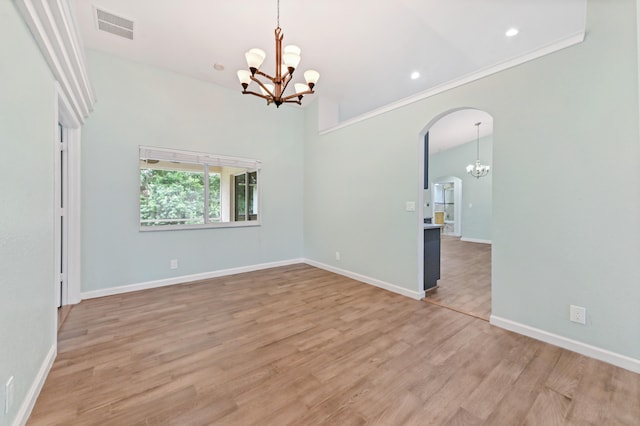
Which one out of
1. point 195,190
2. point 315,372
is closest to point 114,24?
point 195,190

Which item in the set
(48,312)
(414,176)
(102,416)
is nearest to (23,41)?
(48,312)

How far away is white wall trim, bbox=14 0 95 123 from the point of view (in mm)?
1421

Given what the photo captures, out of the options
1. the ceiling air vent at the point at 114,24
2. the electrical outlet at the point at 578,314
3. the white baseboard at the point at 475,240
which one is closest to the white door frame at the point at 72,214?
the ceiling air vent at the point at 114,24

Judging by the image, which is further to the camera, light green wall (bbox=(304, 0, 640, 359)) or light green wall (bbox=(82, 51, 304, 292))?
light green wall (bbox=(82, 51, 304, 292))

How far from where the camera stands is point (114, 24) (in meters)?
2.86

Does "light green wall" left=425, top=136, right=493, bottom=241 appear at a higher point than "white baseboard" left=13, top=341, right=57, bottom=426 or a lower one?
higher

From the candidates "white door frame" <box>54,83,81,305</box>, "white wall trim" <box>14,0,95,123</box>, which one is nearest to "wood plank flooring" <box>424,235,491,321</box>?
"white wall trim" <box>14,0,95,123</box>

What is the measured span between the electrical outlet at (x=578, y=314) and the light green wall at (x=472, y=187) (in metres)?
6.41

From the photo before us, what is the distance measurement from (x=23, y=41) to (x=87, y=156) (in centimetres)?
227

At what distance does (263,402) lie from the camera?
1578 mm

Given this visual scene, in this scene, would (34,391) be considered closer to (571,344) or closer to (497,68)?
(571,344)

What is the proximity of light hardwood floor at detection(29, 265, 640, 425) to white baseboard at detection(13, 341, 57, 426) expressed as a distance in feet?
0.15

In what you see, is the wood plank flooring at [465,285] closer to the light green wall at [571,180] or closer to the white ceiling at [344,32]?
the light green wall at [571,180]

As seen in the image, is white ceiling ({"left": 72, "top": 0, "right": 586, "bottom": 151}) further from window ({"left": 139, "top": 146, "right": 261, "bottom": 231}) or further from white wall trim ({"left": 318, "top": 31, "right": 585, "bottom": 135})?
window ({"left": 139, "top": 146, "right": 261, "bottom": 231})
